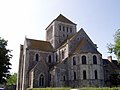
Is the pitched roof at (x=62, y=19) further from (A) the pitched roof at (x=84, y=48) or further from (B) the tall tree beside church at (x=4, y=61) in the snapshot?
(B) the tall tree beside church at (x=4, y=61)

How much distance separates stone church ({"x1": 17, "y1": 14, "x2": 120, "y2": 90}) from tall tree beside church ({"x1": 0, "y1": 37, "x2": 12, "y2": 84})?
5.49m

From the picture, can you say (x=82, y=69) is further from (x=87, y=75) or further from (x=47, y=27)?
(x=47, y=27)

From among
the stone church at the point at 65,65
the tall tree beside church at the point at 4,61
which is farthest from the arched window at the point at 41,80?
the tall tree beside church at the point at 4,61

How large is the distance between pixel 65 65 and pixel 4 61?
12639 mm

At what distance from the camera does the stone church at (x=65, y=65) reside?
36.6 meters

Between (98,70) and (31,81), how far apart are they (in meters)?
14.2

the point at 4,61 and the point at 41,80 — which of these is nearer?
the point at 4,61

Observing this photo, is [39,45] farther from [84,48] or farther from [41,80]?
[84,48]

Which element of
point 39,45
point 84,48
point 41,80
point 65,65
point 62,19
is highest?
point 62,19

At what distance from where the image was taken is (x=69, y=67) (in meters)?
39.0

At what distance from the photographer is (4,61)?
113ft

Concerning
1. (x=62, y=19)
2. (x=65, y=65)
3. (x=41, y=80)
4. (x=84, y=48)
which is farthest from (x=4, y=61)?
(x=62, y=19)

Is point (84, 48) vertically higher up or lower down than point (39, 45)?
lower down

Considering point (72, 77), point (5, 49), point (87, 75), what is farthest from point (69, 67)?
point (5, 49)
